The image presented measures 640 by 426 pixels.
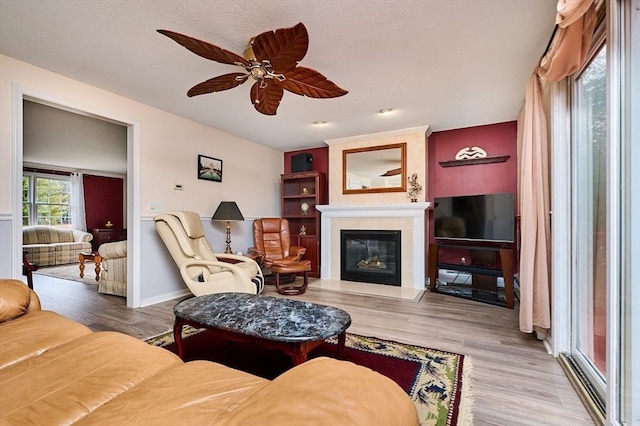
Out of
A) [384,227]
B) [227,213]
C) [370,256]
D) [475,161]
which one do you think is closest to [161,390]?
[227,213]

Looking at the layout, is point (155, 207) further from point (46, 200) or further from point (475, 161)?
point (46, 200)

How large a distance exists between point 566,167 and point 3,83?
172 inches

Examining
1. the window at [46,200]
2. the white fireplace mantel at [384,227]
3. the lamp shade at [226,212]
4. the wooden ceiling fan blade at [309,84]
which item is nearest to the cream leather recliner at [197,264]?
the lamp shade at [226,212]

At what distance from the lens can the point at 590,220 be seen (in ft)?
6.15

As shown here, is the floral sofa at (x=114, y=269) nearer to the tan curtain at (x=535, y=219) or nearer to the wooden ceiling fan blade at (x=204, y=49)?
the wooden ceiling fan blade at (x=204, y=49)

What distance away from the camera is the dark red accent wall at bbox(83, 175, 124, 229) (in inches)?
304

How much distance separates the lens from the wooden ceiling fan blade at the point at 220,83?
211 cm

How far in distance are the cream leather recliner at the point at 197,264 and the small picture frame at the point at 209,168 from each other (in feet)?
2.53

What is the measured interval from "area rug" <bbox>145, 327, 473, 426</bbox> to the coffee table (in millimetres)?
318

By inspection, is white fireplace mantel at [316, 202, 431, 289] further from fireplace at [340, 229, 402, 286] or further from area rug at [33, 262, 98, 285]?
area rug at [33, 262, 98, 285]

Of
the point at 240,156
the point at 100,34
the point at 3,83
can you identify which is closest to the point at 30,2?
the point at 100,34

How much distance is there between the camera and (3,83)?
7.77 ft

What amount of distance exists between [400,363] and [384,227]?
106 inches

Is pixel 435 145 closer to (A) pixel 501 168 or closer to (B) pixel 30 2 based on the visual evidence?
(A) pixel 501 168
